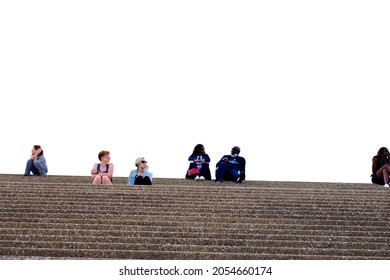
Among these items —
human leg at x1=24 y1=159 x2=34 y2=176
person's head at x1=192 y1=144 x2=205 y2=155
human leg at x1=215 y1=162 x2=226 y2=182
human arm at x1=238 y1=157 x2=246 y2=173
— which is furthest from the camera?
human leg at x1=24 y1=159 x2=34 y2=176

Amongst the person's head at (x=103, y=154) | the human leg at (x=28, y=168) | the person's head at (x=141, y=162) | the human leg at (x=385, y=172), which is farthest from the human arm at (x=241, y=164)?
the human leg at (x=28, y=168)

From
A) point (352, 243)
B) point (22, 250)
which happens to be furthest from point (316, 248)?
point (22, 250)

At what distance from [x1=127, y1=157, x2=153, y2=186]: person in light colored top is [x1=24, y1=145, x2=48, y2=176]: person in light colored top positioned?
11.3ft

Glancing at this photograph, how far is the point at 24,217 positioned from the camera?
1476cm

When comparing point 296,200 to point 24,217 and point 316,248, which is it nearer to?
point 316,248

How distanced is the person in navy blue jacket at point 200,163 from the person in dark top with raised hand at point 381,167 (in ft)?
11.1

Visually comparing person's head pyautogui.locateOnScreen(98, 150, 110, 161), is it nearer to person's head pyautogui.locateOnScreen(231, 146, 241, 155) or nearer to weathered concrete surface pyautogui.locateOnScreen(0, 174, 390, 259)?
weathered concrete surface pyautogui.locateOnScreen(0, 174, 390, 259)

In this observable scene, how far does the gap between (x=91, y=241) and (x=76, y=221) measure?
1.01 m

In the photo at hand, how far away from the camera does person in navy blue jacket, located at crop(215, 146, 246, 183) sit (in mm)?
20312

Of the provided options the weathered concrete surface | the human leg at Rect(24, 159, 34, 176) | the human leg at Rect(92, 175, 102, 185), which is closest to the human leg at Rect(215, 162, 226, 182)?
the human leg at Rect(92, 175, 102, 185)

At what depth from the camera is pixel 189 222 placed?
47.7 ft

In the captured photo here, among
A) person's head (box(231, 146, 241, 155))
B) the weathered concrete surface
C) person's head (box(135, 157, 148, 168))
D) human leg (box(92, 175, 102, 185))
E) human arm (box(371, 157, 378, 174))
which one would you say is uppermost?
person's head (box(231, 146, 241, 155))
